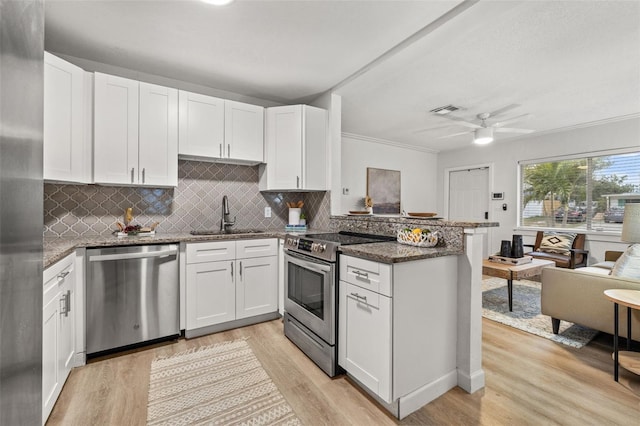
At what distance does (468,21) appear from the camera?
2.08m

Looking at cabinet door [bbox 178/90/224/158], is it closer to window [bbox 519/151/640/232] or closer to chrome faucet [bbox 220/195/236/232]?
chrome faucet [bbox 220/195/236/232]

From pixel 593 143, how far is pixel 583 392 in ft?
14.7

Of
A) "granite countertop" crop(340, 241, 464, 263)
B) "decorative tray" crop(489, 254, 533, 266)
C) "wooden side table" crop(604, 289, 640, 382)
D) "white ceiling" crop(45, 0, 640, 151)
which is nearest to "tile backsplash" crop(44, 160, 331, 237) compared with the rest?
"white ceiling" crop(45, 0, 640, 151)

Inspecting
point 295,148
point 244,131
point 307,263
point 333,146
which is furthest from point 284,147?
point 307,263

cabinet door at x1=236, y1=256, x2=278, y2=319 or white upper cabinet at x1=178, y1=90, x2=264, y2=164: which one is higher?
white upper cabinet at x1=178, y1=90, x2=264, y2=164

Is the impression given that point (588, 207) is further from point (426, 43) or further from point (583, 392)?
point (426, 43)

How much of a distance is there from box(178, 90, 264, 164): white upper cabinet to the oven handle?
4.21 ft

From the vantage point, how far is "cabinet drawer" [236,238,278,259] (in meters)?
2.81

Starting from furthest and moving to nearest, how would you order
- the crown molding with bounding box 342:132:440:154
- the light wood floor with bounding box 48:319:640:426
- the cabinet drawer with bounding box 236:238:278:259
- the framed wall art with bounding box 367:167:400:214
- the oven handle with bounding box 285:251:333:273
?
the framed wall art with bounding box 367:167:400:214 → the crown molding with bounding box 342:132:440:154 → the cabinet drawer with bounding box 236:238:278:259 → the oven handle with bounding box 285:251:333:273 → the light wood floor with bounding box 48:319:640:426

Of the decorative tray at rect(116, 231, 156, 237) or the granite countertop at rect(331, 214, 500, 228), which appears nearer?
the granite countertop at rect(331, 214, 500, 228)

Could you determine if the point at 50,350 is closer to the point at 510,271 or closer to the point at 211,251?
the point at 211,251

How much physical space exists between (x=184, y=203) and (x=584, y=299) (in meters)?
3.84

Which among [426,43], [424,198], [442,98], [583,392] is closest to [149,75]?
[426,43]

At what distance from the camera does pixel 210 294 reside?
8.80ft
